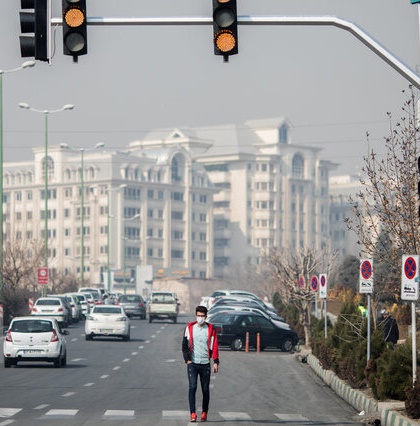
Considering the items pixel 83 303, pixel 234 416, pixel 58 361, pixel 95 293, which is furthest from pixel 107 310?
pixel 95 293

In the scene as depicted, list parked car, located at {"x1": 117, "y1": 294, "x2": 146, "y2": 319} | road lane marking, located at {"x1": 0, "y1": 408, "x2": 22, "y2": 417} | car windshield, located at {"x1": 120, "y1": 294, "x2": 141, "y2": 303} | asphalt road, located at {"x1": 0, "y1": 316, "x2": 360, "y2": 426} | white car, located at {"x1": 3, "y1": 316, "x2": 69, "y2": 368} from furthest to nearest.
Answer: car windshield, located at {"x1": 120, "y1": 294, "x2": 141, "y2": 303}, parked car, located at {"x1": 117, "y1": 294, "x2": 146, "y2": 319}, white car, located at {"x1": 3, "y1": 316, "x2": 69, "y2": 368}, asphalt road, located at {"x1": 0, "y1": 316, "x2": 360, "y2": 426}, road lane marking, located at {"x1": 0, "y1": 408, "x2": 22, "y2": 417}

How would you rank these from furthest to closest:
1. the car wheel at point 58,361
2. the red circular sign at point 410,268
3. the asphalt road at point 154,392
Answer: the car wheel at point 58,361 < the red circular sign at point 410,268 < the asphalt road at point 154,392

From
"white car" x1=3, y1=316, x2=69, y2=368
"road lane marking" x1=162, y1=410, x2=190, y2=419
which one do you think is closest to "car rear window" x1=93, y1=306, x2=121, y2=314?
"white car" x1=3, y1=316, x2=69, y2=368

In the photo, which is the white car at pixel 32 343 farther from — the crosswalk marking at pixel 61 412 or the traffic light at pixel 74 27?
the traffic light at pixel 74 27

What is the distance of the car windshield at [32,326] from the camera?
37906 millimetres

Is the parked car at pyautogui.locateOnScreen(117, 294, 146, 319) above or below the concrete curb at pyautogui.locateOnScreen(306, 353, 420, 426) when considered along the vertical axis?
above

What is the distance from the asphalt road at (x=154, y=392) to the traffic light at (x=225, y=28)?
277 inches

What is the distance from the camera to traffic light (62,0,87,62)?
1641 cm

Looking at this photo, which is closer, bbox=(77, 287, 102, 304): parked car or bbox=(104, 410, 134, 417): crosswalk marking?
bbox=(104, 410, 134, 417): crosswalk marking

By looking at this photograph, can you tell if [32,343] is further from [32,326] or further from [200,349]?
[200,349]

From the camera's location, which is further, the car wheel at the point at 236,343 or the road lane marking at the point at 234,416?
the car wheel at the point at 236,343

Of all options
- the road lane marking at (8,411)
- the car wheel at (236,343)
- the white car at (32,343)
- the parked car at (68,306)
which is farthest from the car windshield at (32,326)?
the parked car at (68,306)

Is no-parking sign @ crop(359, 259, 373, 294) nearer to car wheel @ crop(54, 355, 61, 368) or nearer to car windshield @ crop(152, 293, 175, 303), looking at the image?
car wheel @ crop(54, 355, 61, 368)

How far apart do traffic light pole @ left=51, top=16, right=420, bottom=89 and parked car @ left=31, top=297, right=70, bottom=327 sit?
4918 cm
